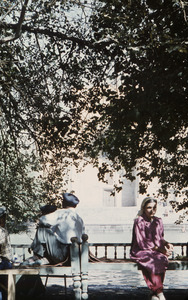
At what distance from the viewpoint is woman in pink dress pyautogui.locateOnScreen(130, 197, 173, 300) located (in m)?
6.41

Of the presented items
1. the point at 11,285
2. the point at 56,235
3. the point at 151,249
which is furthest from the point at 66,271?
the point at 151,249

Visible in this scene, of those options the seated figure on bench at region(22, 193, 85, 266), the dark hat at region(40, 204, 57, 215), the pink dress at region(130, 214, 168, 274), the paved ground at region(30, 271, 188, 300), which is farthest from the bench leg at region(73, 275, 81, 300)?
the paved ground at region(30, 271, 188, 300)

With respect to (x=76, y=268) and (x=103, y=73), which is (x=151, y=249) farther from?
(x=103, y=73)

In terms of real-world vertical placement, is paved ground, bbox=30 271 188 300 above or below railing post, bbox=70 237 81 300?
below

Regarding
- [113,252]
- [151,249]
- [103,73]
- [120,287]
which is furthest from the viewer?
[113,252]

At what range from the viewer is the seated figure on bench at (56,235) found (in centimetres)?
684

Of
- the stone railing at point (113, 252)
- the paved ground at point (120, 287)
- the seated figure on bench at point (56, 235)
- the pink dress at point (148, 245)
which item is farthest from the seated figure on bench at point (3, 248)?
the pink dress at point (148, 245)

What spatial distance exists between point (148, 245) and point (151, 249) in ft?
0.23

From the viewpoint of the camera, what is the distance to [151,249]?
6582 mm

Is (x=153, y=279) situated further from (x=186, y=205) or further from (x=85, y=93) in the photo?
(x=186, y=205)

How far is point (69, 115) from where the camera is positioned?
10.7 m

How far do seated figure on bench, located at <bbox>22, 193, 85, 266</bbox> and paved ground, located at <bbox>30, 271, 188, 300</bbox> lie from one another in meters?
1.74

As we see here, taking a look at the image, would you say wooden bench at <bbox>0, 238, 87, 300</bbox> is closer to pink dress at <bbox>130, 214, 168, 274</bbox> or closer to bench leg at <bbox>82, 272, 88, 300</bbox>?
bench leg at <bbox>82, 272, 88, 300</bbox>

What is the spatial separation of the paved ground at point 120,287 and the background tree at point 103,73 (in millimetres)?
2594
